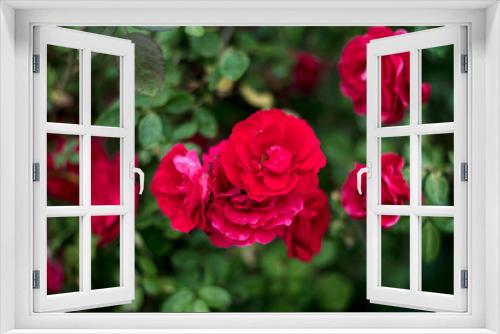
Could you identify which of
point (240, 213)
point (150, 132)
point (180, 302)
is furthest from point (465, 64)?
point (180, 302)

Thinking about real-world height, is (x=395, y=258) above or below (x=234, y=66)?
below

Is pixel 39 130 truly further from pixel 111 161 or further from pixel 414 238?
pixel 414 238

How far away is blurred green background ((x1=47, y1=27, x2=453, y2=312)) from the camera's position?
2490 millimetres

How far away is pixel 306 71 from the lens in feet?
8.91

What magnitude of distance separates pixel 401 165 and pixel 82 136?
1.14 metres

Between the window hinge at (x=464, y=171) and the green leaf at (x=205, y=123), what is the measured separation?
972 mm

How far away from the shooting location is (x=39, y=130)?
1.79m

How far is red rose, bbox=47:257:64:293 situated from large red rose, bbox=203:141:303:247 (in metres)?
0.70

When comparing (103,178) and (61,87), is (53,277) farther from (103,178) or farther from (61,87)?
(61,87)

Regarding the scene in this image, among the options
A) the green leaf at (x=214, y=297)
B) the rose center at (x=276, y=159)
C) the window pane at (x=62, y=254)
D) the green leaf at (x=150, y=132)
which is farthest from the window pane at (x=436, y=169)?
the window pane at (x=62, y=254)

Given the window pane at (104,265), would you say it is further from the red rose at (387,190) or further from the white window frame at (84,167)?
the red rose at (387,190)

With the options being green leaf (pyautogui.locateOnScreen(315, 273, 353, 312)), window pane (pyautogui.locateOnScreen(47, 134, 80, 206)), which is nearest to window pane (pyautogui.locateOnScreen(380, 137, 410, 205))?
green leaf (pyautogui.locateOnScreen(315, 273, 353, 312))

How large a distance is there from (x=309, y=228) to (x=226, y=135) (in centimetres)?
54

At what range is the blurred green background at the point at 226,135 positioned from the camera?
249 cm
